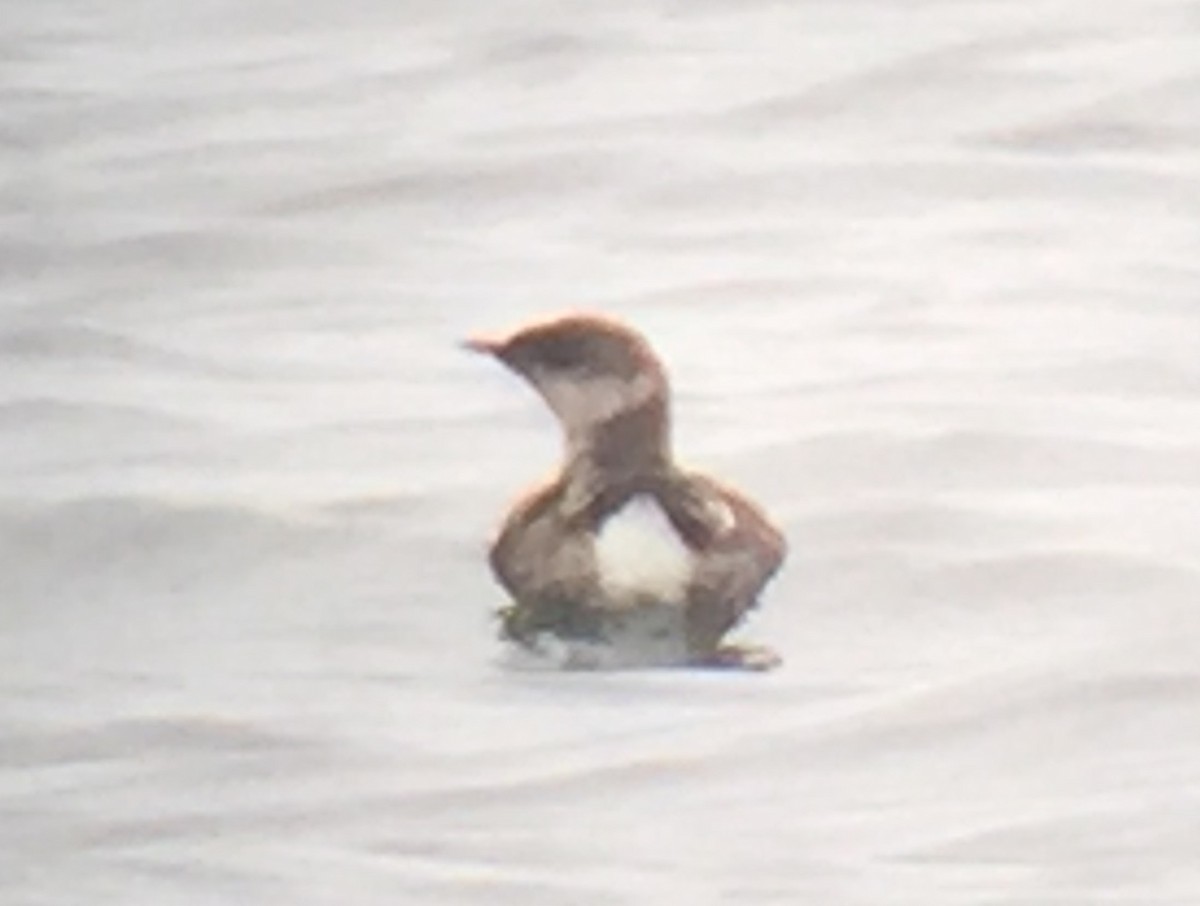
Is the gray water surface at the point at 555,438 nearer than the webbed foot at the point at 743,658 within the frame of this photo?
Yes

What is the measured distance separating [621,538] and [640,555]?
0.02 m

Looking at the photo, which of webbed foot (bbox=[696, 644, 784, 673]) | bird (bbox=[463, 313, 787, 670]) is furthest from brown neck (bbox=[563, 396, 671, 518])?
webbed foot (bbox=[696, 644, 784, 673])

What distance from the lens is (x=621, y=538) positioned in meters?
2.91

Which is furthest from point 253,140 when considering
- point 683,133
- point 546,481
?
point 546,481

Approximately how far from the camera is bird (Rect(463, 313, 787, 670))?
292 cm

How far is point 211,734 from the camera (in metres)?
2.95

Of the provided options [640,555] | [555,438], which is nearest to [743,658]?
[640,555]

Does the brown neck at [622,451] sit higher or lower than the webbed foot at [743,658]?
higher

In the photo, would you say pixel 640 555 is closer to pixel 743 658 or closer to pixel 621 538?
pixel 621 538

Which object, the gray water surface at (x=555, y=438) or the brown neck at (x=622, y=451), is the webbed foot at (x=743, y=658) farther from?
the brown neck at (x=622, y=451)

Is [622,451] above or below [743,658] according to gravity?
above

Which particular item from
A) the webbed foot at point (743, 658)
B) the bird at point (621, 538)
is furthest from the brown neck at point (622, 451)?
the webbed foot at point (743, 658)

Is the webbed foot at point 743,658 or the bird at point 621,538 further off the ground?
the bird at point 621,538

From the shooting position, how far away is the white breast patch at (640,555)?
2.91 m
